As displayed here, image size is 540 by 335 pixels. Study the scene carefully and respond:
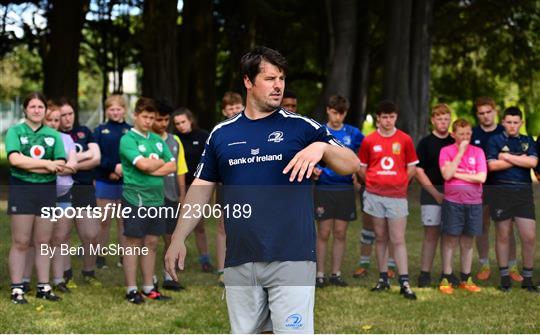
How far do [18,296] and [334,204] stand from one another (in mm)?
3469

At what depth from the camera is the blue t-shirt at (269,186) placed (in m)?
4.58

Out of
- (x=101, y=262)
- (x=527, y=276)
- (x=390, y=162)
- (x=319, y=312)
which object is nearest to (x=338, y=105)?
(x=390, y=162)

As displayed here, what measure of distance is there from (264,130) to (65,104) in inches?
203

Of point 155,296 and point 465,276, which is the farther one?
point 465,276

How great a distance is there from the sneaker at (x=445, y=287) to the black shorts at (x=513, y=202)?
89 centimetres

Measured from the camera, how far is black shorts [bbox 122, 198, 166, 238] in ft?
27.8

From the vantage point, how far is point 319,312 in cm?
810

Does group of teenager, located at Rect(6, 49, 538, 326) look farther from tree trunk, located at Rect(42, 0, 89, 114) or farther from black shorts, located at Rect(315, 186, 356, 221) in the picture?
tree trunk, located at Rect(42, 0, 89, 114)

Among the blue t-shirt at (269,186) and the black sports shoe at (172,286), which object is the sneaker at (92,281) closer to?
the black sports shoe at (172,286)

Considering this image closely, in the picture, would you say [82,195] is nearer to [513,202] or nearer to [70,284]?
[70,284]

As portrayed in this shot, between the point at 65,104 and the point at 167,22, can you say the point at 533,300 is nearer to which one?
the point at 65,104

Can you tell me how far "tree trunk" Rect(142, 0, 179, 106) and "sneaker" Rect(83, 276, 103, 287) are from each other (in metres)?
10.9

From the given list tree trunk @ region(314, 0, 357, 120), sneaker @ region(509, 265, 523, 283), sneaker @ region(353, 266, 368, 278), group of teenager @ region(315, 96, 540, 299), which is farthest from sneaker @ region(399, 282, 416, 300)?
tree trunk @ region(314, 0, 357, 120)

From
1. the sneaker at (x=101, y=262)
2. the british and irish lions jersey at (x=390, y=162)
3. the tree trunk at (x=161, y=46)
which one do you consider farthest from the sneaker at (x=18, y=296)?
the tree trunk at (x=161, y=46)
